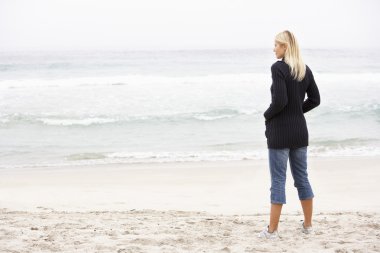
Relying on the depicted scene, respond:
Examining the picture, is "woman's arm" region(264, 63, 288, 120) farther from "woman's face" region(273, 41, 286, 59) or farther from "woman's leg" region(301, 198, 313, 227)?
"woman's leg" region(301, 198, 313, 227)

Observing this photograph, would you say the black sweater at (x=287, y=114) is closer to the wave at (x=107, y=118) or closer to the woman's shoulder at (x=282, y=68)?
the woman's shoulder at (x=282, y=68)

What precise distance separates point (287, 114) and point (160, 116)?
37.9 feet

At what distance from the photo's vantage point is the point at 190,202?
267 inches

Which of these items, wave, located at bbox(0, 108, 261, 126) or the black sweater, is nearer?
the black sweater

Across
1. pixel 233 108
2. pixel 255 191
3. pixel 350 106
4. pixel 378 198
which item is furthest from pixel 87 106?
pixel 378 198

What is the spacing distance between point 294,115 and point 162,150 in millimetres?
7175

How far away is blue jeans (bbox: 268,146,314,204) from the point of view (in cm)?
411

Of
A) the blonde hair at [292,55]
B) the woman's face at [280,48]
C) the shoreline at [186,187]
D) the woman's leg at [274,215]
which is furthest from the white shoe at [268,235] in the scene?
the shoreline at [186,187]

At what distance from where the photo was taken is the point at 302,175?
430 cm

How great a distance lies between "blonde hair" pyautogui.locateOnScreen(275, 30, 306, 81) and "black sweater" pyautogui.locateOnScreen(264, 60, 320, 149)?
0.04m

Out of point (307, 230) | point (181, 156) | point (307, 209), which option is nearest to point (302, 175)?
point (307, 209)

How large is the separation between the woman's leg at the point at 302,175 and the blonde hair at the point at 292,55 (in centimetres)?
63

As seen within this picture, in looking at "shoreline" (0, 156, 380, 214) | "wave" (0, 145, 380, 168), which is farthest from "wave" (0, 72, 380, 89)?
"shoreline" (0, 156, 380, 214)

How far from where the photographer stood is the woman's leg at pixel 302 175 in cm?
420
